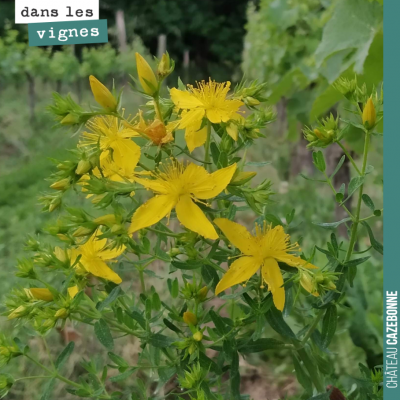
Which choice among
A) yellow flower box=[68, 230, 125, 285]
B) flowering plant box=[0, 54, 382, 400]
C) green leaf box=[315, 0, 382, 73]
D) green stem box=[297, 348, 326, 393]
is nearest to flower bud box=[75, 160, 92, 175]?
flowering plant box=[0, 54, 382, 400]

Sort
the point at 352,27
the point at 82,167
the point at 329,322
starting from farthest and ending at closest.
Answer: the point at 352,27
the point at 329,322
the point at 82,167

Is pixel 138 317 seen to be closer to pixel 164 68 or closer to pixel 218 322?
pixel 218 322

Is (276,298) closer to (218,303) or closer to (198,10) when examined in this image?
(218,303)

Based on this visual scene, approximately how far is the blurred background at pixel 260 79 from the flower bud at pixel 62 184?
0.05m

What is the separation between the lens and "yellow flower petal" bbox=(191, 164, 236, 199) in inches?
15.9

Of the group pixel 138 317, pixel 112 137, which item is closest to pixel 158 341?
pixel 138 317

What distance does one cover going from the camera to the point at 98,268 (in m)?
0.48

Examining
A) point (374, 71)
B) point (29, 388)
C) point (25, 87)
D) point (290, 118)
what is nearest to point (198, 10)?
point (290, 118)

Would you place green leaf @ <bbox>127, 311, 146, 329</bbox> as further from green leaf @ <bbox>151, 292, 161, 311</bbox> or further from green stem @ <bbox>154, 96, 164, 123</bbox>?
green stem @ <bbox>154, 96, 164, 123</bbox>

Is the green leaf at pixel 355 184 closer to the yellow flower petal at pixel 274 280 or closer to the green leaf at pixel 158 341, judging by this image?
the yellow flower petal at pixel 274 280

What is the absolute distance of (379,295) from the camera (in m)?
1.08

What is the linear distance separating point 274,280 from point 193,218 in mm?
105

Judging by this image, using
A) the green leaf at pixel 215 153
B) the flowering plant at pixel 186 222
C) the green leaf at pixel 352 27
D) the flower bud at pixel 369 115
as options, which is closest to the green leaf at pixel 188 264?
the flowering plant at pixel 186 222

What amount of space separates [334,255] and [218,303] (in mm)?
825
